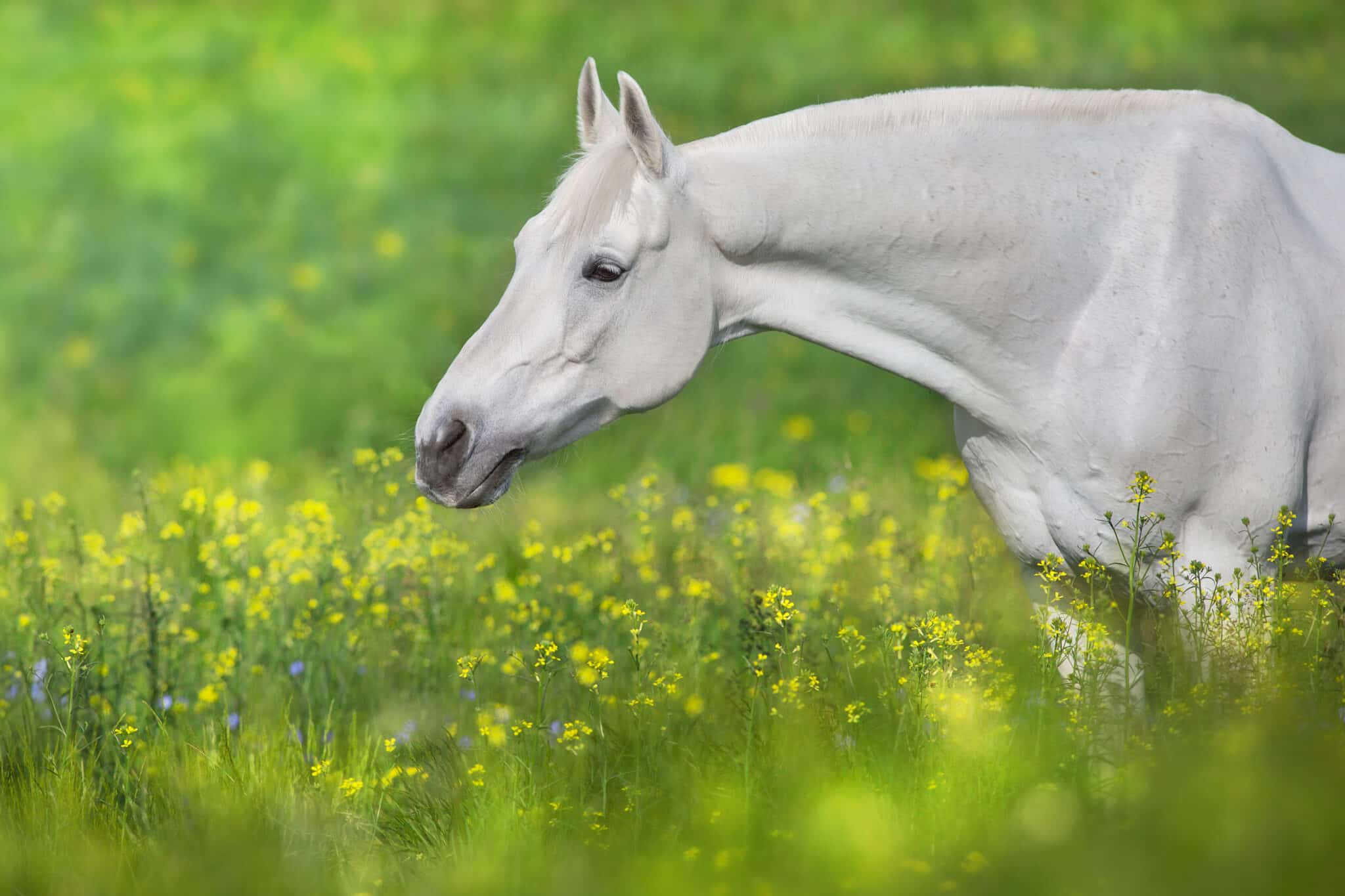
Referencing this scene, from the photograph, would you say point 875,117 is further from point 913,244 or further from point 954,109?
point 913,244

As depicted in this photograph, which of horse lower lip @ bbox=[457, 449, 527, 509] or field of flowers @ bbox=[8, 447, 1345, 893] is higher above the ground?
horse lower lip @ bbox=[457, 449, 527, 509]

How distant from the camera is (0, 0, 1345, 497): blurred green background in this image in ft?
26.5

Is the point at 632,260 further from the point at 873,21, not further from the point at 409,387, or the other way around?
the point at 873,21

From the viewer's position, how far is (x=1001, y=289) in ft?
10.5

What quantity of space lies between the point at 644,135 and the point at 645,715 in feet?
5.06

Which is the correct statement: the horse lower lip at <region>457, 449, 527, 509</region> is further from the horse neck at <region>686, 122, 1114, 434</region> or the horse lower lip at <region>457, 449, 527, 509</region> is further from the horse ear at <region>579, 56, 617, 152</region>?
the horse ear at <region>579, 56, 617, 152</region>

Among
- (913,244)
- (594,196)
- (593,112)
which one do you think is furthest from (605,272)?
(913,244)

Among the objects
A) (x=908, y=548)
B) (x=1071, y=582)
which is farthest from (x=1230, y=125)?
(x=908, y=548)

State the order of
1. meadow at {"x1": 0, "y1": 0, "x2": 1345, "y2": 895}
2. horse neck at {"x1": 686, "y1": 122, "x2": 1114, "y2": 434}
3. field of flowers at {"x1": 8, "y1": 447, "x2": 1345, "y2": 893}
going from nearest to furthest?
field of flowers at {"x1": 8, "y1": 447, "x2": 1345, "y2": 893} → meadow at {"x1": 0, "y1": 0, "x2": 1345, "y2": 895} → horse neck at {"x1": 686, "y1": 122, "x2": 1114, "y2": 434}

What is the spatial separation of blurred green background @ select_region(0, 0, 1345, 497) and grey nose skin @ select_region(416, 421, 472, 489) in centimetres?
405

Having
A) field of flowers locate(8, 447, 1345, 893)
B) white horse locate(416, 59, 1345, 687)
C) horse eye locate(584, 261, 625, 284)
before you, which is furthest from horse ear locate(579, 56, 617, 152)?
field of flowers locate(8, 447, 1345, 893)

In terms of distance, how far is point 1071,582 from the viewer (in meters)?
3.34

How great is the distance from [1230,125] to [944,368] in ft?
3.12

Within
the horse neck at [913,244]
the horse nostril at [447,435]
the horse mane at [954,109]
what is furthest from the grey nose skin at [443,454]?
the horse mane at [954,109]
